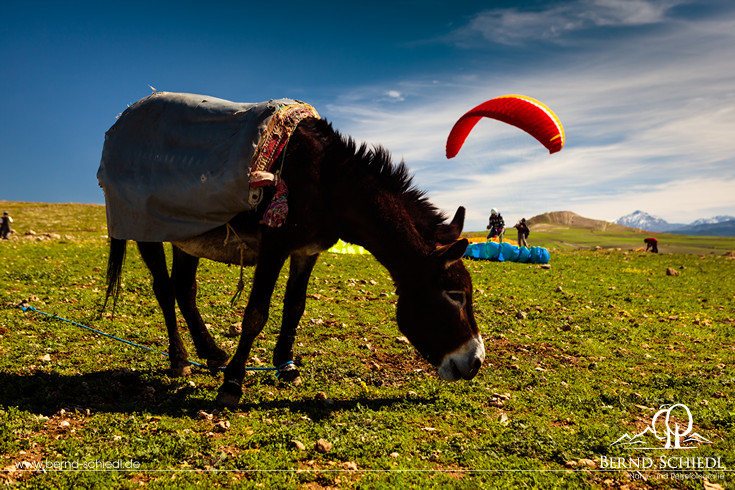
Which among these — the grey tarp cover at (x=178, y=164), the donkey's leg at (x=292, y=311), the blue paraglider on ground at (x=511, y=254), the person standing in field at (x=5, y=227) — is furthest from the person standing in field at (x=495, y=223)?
the person standing in field at (x=5, y=227)

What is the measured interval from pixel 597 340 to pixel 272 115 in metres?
8.52

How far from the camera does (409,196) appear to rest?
6035 millimetres

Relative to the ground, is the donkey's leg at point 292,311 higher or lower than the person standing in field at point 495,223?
lower

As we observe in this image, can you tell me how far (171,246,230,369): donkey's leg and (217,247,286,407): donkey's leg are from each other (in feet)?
4.41

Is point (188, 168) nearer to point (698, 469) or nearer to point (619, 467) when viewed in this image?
point (619, 467)

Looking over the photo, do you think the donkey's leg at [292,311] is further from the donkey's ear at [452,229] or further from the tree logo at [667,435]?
the tree logo at [667,435]

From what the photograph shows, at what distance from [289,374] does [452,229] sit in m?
3.22

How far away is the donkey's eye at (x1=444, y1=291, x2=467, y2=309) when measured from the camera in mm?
5590

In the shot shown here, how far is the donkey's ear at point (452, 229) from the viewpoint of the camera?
5.92 metres

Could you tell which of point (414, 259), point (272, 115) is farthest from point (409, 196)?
point (272, 115)

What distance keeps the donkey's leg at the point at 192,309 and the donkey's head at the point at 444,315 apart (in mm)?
3331

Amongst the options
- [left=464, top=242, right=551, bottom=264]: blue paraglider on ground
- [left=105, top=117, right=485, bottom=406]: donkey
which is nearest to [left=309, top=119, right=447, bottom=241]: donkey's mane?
[left=105, top=117, right=485, bottom=406]: donkey

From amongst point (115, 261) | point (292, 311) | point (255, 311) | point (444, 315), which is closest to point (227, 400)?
point (255, 311)

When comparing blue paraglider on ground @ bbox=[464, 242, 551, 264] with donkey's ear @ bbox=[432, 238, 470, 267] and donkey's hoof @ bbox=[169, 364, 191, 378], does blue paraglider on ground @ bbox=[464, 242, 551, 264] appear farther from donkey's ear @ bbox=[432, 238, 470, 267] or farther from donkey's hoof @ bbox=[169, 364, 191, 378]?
donkey's hoof @ bbox=[169, 364, 191, 378]
